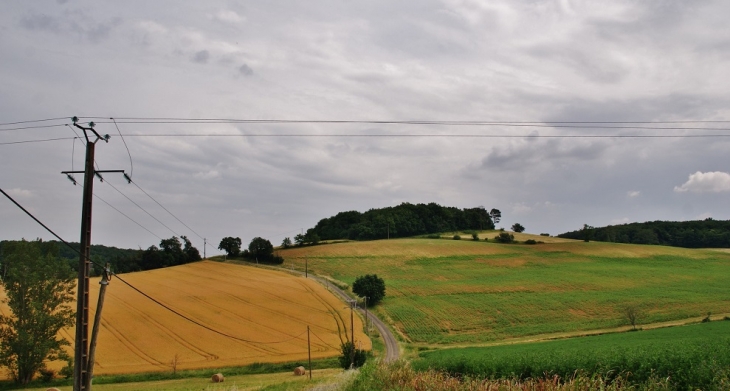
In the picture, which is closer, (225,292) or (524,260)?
(225,292)

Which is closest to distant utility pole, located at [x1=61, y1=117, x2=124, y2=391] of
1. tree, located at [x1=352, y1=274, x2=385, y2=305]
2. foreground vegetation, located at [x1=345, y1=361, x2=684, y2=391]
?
foreground vegetation, located at [x1=345, y1=361, x2=684, y2=391]

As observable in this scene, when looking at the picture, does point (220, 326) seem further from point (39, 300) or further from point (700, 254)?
point (700, 254)

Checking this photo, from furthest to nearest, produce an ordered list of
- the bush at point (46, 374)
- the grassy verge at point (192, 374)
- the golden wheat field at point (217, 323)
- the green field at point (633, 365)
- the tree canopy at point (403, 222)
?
the tree canopy at point (403, 222) < the golden wheat field at point (217, 323) < the bush at point (46, 374) < the grassy verge at point (192, 374) < the green field at point (633, 365)

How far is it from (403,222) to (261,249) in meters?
66.2

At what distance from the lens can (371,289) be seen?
Result: 7319 centimetres

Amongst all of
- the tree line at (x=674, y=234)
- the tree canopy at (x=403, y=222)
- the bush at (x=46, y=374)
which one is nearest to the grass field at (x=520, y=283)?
the tree canopy at (x=403, y=222)

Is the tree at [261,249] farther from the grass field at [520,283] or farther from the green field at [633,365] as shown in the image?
the green field at [633,365]

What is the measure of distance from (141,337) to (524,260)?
78.7m

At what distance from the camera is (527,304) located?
71375 millimetres

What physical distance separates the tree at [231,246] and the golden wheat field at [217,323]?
30200mm

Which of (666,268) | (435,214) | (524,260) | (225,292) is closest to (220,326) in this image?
(225,292)

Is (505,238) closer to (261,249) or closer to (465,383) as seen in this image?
(261,249)

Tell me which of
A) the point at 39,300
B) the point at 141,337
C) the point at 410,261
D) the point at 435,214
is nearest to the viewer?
the point at 39,300

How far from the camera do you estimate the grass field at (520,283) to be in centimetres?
6328
